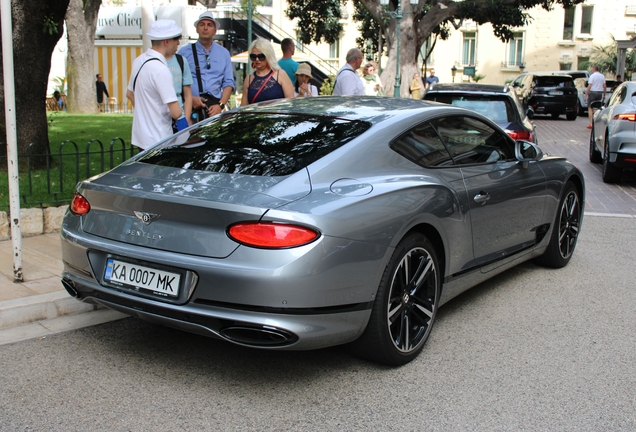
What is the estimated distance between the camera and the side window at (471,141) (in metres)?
4.87

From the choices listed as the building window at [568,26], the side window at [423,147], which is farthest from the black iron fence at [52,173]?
the building window at [568,26]

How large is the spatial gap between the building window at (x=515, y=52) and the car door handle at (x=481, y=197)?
5163 cm

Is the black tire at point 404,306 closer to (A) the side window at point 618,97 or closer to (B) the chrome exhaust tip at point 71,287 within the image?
(B) the chrome exhaust tip at point 71,287

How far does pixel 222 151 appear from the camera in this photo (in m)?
4.21

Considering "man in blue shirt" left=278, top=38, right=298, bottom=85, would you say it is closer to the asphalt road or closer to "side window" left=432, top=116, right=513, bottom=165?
"side window" left=432, top=116, right=513, bottom=165

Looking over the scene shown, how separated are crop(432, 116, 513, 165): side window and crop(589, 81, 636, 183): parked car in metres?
6.14

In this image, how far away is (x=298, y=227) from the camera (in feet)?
11.3

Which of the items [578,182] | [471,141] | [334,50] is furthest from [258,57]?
[334,50]

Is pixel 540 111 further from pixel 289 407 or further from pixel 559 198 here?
pixel 289 407

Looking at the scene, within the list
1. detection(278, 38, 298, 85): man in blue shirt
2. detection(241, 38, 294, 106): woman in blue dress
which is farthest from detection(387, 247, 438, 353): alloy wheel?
detection(278, 38, 298, 85): man in blue shirt

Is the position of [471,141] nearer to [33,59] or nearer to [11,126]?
[11,126]

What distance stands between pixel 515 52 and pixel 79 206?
53429 millimetres

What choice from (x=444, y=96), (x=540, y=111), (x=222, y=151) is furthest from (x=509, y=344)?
(x=540, y=111)

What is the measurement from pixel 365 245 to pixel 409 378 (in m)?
0.85
